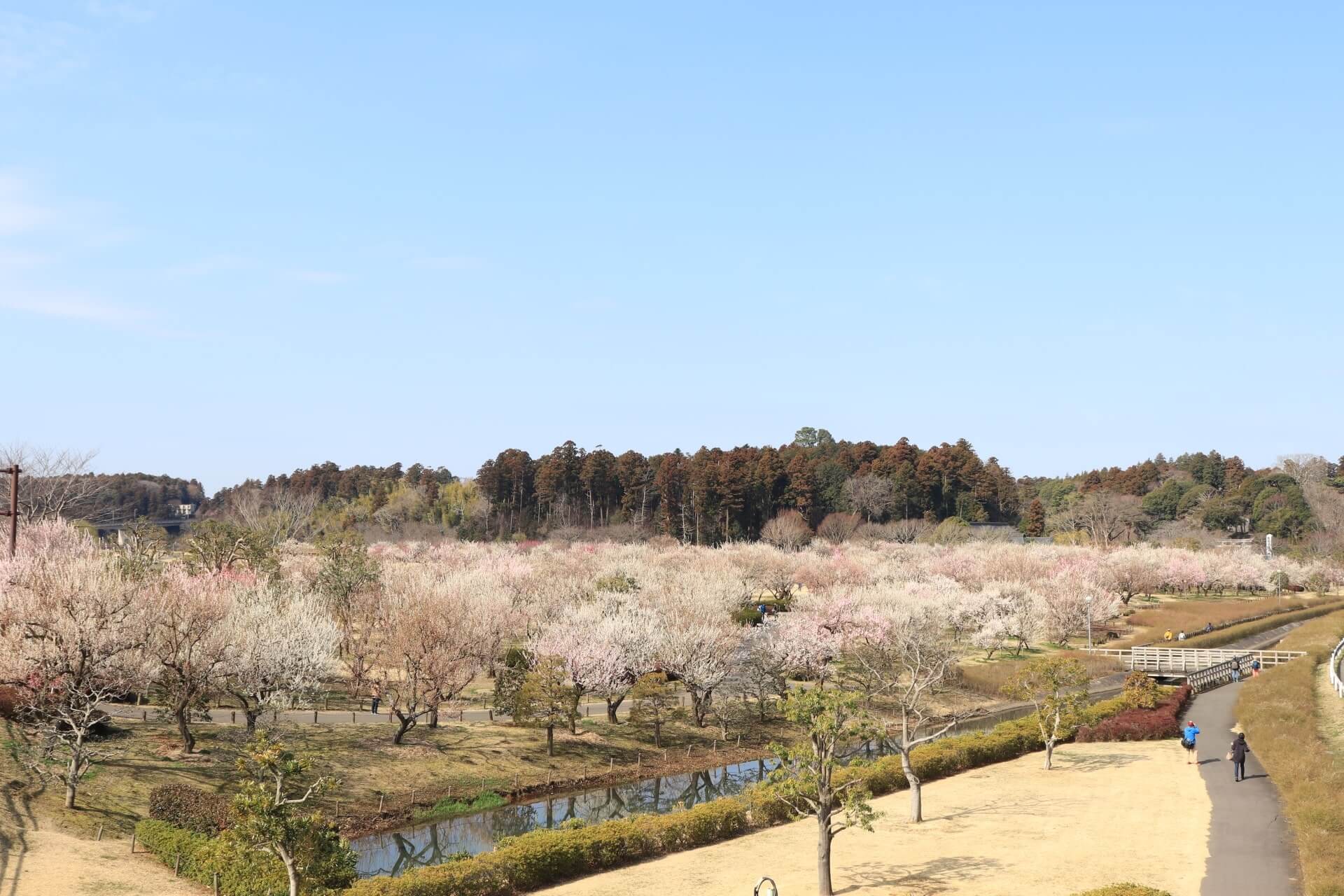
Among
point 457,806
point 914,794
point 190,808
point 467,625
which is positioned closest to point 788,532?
point 467,625

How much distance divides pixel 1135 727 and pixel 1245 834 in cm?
2033

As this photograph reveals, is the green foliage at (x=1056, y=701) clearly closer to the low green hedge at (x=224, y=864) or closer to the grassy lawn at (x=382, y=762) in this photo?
the grassy lawn at (x=382, y=762)

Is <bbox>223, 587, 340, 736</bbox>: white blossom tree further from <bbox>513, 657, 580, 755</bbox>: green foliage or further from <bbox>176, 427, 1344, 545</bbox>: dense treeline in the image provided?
<bbox>176, 427, 1344, 545</bbox>: dense treeline

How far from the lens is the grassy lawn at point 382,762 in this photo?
34094 millimetres

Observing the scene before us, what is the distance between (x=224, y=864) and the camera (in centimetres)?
2562

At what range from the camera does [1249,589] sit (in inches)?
5025

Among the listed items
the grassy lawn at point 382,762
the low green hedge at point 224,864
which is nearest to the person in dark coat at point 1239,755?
the grassy lawn at point 382,762

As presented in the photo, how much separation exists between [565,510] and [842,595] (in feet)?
305

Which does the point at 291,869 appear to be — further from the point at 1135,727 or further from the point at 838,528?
the point at 838,528

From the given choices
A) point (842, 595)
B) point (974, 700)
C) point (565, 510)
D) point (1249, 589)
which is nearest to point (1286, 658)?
point (974, 700)

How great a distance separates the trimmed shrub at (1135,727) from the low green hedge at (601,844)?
13.4 m

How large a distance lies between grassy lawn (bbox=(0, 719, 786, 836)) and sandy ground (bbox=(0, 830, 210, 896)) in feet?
5.36

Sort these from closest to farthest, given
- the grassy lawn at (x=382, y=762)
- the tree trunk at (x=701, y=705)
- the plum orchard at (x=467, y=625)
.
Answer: the grassy lawn at (x=382, y=762) → the plum orchard at (x=467, y=625) → the tree trunk at (x=701, y=705)

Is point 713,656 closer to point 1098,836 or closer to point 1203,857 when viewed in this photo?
point 1098,836
